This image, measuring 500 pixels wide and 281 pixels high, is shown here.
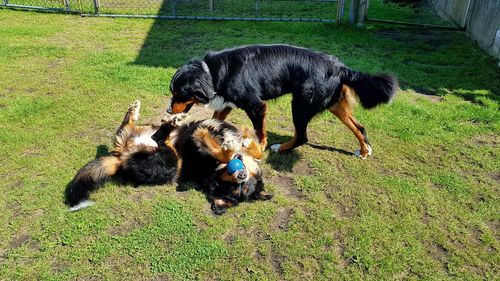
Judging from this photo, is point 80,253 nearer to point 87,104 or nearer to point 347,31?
point 87,104

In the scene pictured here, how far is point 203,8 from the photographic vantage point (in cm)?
1145

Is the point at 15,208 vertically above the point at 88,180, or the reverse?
the point at 88,180

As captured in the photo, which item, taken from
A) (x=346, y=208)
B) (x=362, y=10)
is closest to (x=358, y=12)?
(x=362, y=10)

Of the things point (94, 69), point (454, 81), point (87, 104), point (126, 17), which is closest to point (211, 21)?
point (126, 17)

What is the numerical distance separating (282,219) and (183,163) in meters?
1.20

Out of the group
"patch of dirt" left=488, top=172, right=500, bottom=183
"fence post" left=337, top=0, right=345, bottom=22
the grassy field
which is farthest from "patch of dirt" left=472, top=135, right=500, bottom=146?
"fence post" left=337, top=0, right=345, bottom=22

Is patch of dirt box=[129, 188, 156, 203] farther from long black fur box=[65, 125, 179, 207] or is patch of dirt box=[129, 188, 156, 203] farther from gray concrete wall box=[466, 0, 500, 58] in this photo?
gray concrete wall box=[466, 0, 500, 58]

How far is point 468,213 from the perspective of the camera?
11.4ft

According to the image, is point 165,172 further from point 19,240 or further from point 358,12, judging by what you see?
point 358,12

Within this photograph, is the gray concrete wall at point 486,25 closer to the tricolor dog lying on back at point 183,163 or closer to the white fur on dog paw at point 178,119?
the tricolor dog lying on back at point 183,163

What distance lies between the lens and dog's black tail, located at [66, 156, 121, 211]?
11.2ft

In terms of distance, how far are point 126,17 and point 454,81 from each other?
842cm

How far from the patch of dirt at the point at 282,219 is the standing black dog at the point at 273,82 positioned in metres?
1.12

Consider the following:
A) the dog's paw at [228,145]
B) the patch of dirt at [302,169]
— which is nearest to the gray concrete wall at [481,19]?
the patch of dirt at [302,169]
